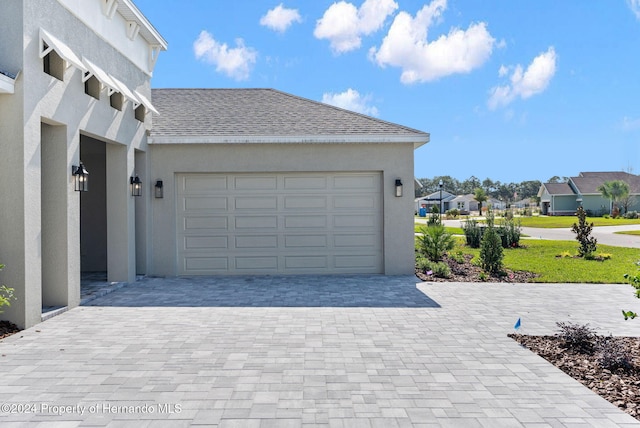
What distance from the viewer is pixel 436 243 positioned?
504 inches

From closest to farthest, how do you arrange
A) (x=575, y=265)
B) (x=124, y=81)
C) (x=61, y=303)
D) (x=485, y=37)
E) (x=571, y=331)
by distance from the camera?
(x=571, y=331), (x=61, y=303), (x=124, y=81), (x=575, y=265), (x=485, y=37)

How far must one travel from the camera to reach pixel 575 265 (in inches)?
505

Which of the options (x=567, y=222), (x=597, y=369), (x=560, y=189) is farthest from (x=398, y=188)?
(x=560, y=189)

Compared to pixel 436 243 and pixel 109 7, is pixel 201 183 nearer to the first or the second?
pixel 109 7

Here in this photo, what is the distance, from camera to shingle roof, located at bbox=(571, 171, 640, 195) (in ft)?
161

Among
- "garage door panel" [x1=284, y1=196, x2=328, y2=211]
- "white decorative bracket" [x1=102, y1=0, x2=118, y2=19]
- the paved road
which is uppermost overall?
"white decorative bracket" [x1=102, y1=0, x2=118, y2=19]

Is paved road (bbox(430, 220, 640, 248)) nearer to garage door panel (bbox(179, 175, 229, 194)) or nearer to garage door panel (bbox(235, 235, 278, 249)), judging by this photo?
garage door panel (bbox(235, 235, 278, 249))

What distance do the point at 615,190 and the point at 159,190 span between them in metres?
49.4

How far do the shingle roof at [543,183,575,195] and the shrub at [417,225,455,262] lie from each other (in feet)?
144

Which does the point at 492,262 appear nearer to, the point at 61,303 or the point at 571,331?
the point at 571,331

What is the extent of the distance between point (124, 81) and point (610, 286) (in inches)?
467

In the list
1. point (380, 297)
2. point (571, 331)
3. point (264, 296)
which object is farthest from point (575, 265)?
point (264, 296)

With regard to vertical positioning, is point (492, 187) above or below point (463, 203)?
above

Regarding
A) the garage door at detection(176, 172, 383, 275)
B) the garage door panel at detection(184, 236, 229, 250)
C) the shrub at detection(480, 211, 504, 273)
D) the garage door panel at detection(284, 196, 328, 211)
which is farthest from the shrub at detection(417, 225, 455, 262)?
the garage door panel at detection(184, 236, 229, 250)
